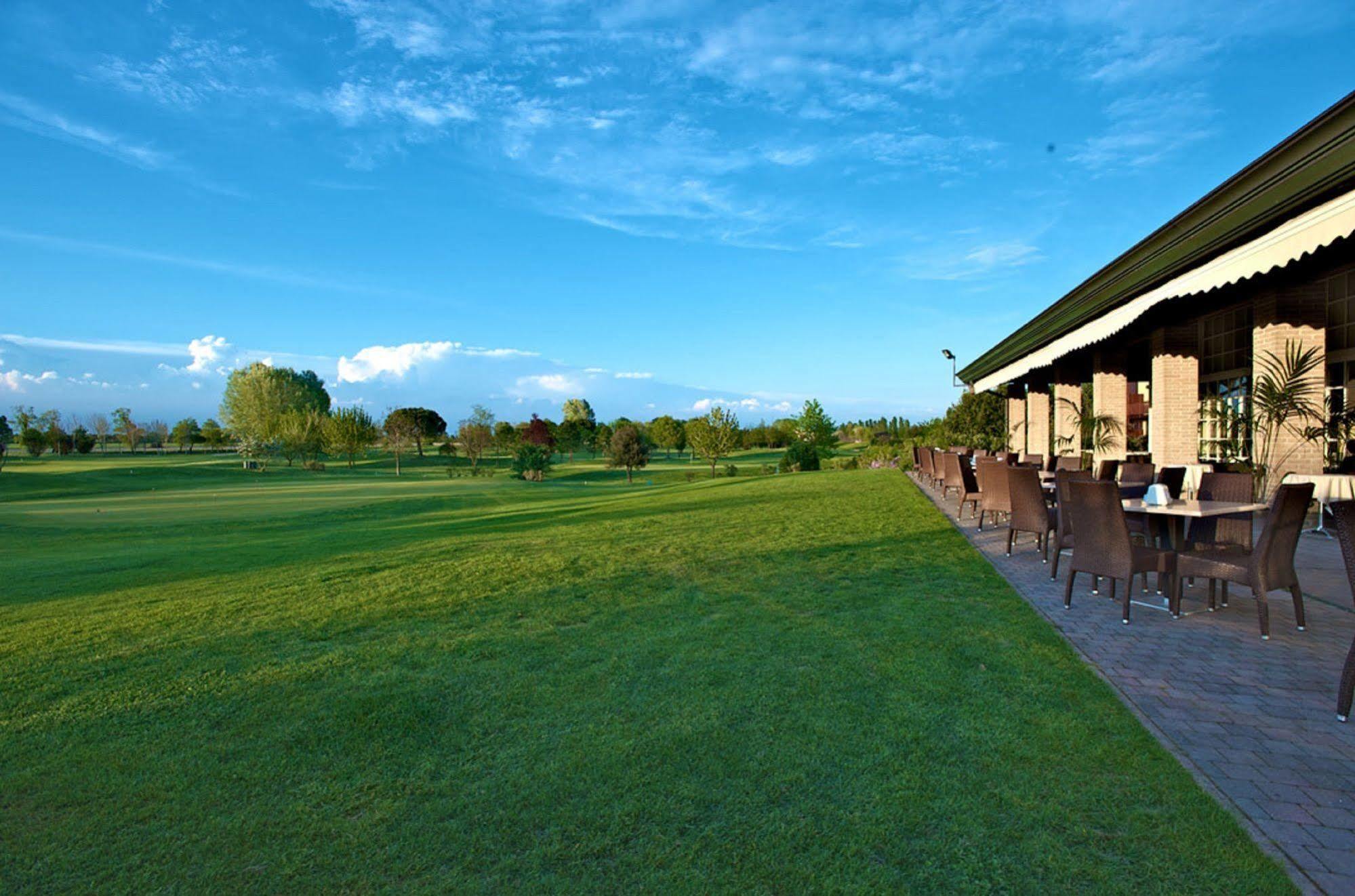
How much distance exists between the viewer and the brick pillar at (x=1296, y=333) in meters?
9.11

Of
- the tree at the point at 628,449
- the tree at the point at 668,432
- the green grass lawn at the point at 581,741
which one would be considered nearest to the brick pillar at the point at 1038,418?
the green grass lawn at the point at 581,741

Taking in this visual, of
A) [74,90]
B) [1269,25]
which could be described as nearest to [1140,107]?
[1269,25]

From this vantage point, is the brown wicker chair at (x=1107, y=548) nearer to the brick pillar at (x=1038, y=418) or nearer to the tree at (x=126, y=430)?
the brick pillar at (x=1038, y=418)

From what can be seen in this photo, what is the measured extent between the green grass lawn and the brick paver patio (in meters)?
0.19

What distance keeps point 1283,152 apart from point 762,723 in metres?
5.69

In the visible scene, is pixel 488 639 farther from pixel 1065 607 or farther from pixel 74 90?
pixel 74 90

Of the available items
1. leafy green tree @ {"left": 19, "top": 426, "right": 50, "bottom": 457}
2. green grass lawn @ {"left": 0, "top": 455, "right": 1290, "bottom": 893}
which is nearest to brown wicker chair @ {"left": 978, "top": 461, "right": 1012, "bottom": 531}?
green grass lawn @ {"left": 0, "top": 455, "right": 1290, "bottom": 893}

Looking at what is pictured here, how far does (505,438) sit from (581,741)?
50.7 metres

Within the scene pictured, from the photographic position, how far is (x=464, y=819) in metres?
2.38

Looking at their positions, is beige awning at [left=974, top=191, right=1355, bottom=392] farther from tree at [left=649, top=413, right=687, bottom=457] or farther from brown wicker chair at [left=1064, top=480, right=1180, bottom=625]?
tree at [left=649, top=413, right=687, bottom=457]

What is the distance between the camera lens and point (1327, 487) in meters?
8.32

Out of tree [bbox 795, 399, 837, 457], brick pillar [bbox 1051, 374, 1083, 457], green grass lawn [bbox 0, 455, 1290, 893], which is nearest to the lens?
green grass lawn [bbox 0, 455, 1290, 893]

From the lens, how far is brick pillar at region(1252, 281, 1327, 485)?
29.9 feet

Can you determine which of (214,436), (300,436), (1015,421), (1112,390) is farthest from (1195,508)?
(214,436)
